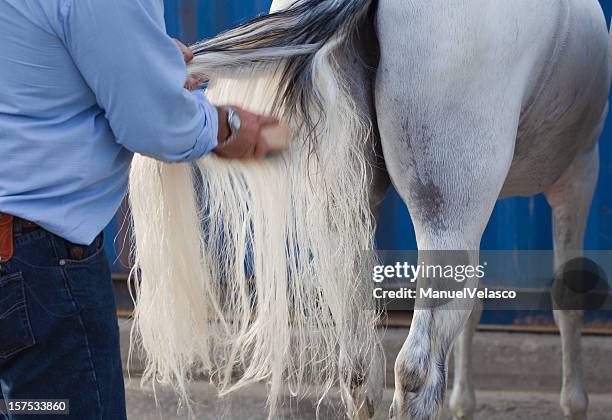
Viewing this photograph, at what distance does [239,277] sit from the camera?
2.00m

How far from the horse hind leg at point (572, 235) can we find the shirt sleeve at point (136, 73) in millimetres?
1684

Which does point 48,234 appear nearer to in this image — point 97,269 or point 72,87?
point 97,269

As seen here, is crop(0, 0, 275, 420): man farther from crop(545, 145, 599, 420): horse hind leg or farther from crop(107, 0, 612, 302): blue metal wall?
crop(107, 0, 612, 302): blue metal wall

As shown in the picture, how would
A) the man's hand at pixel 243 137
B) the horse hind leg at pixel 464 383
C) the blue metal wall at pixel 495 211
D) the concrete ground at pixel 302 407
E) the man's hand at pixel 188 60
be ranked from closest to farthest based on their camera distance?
the man's hand at pixel 243 137 < the man's hand at pixel 188 60 < the horse hind leg at pixel 464 383 < the concrete ground at pixel 302 407 < the blue metal wall at pixel 495 211

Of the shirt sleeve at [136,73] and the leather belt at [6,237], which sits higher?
the shirt sleeve at [136,73]

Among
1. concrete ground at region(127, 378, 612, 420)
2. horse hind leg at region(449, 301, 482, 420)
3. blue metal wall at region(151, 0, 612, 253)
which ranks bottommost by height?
concrete ground at region(127, 378, 612, 420)

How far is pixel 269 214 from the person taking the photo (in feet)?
6.40

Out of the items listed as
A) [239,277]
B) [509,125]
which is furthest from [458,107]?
[239,277]

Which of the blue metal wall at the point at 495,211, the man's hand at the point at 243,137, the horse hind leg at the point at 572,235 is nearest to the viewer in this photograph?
the man's hand at the point at 243,137

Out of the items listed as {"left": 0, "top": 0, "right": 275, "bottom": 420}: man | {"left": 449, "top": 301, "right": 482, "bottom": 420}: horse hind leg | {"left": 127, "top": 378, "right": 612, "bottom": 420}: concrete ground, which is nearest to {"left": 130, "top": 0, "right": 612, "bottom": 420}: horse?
{"left": 0, "top": 0, "right": 275, "bottom": 420}: man

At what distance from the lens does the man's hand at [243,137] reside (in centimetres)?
155

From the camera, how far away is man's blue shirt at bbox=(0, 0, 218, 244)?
1300 mm

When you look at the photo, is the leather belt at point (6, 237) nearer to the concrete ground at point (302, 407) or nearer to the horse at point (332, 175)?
the horse at point (332, 175)

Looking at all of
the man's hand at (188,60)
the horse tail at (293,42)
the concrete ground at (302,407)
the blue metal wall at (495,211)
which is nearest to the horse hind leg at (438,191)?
the horse tail at (293,42)
